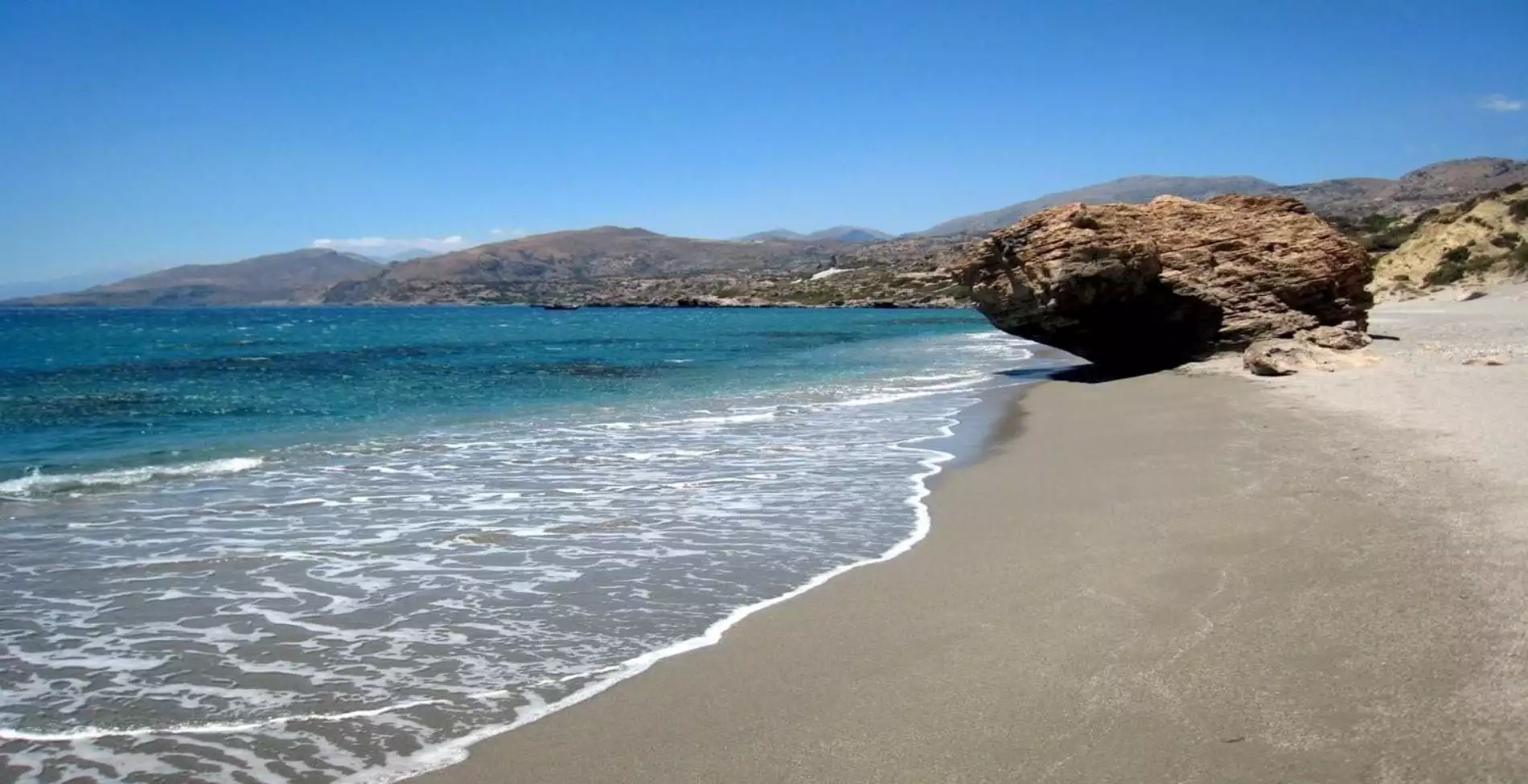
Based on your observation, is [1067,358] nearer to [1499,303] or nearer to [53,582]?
[1499,303]

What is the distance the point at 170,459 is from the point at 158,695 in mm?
10555

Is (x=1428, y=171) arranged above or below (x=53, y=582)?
above

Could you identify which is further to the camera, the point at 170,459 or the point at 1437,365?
the point at 1437,365

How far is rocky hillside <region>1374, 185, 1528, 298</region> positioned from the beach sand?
36.9 metres

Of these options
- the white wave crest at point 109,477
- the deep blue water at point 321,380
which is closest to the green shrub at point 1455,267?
the deep blue water at point 321,380

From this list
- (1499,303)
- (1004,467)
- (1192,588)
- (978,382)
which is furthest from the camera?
(1499,303)

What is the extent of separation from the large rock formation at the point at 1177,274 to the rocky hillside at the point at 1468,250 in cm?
2288

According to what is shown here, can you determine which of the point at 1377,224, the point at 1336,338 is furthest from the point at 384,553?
the point at 1377,224

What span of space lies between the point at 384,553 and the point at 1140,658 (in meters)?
6.26

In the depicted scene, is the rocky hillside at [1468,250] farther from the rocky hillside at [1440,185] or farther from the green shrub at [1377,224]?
the rocky hillside at [1440,185]

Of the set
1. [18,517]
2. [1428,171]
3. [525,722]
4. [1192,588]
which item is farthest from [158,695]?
[1428,171]

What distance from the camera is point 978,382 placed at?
23766 millimetres

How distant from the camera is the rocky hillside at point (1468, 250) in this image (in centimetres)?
3831

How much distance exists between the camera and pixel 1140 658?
4977 millimetres
